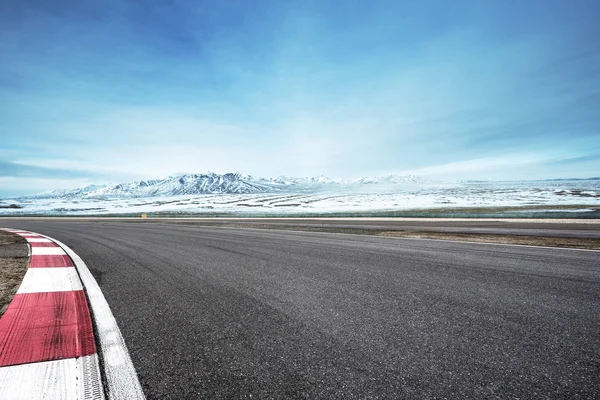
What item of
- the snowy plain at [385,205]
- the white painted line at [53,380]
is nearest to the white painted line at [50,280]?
the white painted line at [53,380]

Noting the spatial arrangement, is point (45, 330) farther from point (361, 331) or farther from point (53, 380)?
point (361, 331)

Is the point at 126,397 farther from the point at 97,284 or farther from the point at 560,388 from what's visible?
the point at 97,284

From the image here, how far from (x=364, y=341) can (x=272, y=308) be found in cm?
114

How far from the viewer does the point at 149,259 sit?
20.6ft

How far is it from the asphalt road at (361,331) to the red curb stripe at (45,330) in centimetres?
31

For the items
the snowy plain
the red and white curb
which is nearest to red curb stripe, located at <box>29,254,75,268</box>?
the red and white curb

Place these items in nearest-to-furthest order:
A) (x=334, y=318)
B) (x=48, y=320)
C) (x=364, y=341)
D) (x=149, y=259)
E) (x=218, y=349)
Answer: (x=218, y=349) < (x=364, y=341) < (x=48, y=320) < (x=334, y=318) < (x=149, y=259)

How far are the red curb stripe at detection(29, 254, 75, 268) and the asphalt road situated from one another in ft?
3.25

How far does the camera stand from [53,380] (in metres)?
1.73

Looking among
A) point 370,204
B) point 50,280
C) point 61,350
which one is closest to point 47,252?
point 50,280

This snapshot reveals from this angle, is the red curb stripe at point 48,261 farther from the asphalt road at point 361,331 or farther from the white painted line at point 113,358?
the white painted line at point 113,358

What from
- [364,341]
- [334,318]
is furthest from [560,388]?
[334,318]

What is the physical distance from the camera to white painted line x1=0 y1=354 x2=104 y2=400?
1.61m

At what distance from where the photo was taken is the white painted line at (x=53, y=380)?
161 cm
